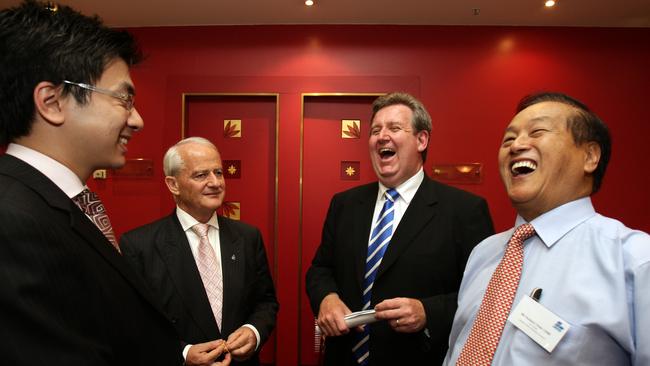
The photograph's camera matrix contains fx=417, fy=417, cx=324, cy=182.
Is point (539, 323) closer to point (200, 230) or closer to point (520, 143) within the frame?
point (520, 143)

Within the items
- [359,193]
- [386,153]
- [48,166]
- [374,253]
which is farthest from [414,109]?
[48,166]

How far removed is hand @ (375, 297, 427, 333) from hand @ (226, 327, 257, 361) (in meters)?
0.59

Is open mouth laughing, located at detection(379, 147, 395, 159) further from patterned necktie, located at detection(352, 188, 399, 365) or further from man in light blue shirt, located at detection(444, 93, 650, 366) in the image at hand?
man in light blue shirt, located at detection(444, 93, 650, 366)

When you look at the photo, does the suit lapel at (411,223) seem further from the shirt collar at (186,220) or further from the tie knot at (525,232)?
the shirt collar at (186,220)

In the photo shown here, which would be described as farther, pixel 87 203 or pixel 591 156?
pixel 591 156

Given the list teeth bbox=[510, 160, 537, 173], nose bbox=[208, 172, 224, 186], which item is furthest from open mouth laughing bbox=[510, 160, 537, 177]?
nose bbox=[208, 172, 224, 186]

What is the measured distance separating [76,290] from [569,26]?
4.29 metres

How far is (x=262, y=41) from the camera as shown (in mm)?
3850

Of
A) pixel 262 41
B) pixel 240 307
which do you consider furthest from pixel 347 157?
pixel 240 307

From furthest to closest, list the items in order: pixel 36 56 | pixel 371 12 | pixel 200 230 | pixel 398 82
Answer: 1. pixel 398 82
2. pixel 371 12
3. pixel 200 230
4. pixel 36 56

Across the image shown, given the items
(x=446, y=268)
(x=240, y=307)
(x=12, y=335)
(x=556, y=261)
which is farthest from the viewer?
(x=240, y=307)

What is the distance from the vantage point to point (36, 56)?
3.07 ft

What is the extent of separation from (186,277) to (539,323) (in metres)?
1.37

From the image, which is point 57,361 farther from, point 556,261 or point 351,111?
point 351,111
